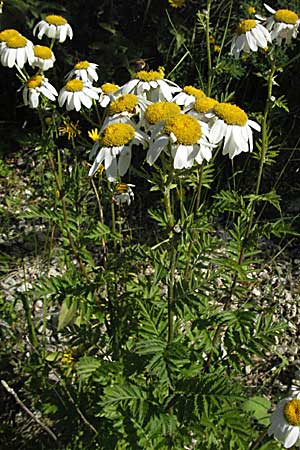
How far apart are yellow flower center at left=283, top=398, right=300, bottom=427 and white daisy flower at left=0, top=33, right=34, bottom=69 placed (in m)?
1.19

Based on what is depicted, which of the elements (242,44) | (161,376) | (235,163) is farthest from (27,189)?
(161,376)

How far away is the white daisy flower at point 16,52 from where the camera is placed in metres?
1.76

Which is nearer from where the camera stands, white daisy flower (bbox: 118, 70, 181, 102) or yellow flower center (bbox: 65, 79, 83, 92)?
white daisy flower (bbox: 118, 70, 181, 102)

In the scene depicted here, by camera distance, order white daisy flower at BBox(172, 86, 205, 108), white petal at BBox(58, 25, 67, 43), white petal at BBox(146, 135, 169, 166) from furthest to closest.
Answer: white petal at BBox(58, 25, 67, 43) < white daisy flower at BBox(172, 86, 205, 108) < white petal at BBox(146, 135, 169, 166)

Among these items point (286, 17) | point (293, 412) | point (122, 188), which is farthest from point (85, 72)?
point (293, 412)

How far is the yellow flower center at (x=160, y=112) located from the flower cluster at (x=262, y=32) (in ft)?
1.65

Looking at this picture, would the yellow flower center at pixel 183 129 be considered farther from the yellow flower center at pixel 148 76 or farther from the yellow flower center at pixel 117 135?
the yellow flower center at pixel 148 76

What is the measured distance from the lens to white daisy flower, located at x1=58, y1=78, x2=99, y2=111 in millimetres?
1691

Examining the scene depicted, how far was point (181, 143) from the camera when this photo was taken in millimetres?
1149

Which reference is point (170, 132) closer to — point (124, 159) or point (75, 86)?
point (124, 159)

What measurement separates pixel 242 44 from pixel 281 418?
0.99 meters

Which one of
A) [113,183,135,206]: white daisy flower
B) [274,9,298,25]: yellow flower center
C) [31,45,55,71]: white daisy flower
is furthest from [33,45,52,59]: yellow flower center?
[274,9,298,25]: yellow flower center

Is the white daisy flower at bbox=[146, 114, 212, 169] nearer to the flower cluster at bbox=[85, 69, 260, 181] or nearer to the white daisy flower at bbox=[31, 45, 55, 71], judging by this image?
the flower cluster at bbox=[85, 69, 260, 181]

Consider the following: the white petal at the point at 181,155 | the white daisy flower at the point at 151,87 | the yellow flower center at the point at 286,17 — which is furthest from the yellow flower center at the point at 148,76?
the yellow flower center at the point at 286,17
